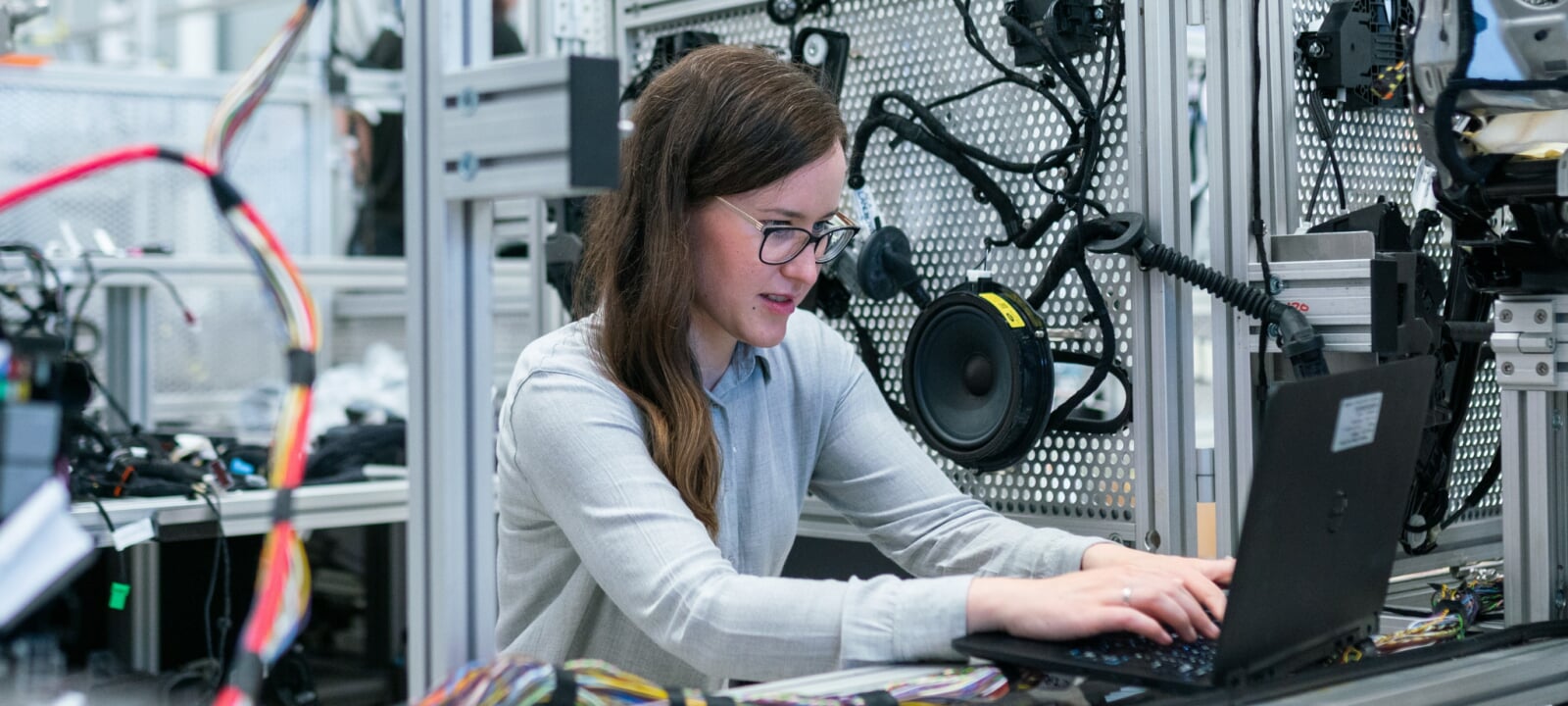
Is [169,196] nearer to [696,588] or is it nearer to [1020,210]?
[1020,210]

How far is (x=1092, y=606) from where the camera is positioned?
941mm

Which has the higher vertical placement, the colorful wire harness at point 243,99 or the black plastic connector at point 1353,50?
the black plastic connector at point 1353,50

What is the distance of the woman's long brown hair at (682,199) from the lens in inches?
47.8

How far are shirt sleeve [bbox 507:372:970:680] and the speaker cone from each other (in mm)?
492

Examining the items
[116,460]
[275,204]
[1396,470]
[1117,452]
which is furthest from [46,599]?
[275,204]

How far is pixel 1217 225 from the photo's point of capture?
4.60 ft

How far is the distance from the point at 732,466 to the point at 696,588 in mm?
351

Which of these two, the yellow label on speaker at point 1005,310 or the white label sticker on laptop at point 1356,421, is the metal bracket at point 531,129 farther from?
the yellow label on speaker at point 1005,310

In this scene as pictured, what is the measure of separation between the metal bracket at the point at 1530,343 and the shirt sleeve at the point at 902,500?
39cm

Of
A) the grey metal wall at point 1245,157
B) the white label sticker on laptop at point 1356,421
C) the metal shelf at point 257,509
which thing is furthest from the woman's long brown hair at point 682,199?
the metal shelf at point 257,509

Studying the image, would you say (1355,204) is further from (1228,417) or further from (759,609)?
(759,609)

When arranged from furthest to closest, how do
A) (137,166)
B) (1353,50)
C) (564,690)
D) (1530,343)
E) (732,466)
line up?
(137,166), (1353,50), (732,466), (1530,343), (564,690)

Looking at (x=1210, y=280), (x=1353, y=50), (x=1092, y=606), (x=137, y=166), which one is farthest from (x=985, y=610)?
(x=137, y=166)

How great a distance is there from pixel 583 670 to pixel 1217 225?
2.80 feet
